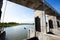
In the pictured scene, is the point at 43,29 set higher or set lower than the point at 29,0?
lower

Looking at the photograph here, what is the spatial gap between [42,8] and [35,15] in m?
2.08

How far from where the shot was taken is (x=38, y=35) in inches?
455

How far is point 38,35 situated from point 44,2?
5186mm

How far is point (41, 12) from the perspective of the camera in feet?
39.2

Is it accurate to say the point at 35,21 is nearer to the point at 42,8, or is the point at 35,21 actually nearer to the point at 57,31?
the point at 42,8

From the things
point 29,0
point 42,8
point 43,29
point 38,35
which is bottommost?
point 38,35

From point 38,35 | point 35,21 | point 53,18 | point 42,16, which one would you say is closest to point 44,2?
point 42,16

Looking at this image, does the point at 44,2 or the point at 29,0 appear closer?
the point at 29,0

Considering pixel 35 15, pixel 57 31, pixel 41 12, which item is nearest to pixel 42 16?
pixel 41 12

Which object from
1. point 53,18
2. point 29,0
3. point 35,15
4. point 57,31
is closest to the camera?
point 29,0

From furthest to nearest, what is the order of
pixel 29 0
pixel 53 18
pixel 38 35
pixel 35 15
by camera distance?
pixel 53 18 < pixel 35 15 < pixel 38 35 < pixel 29 0

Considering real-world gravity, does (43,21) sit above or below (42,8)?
below

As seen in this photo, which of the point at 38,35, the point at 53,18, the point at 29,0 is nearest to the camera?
the point at 29,0

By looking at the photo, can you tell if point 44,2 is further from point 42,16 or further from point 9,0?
point 9,0
